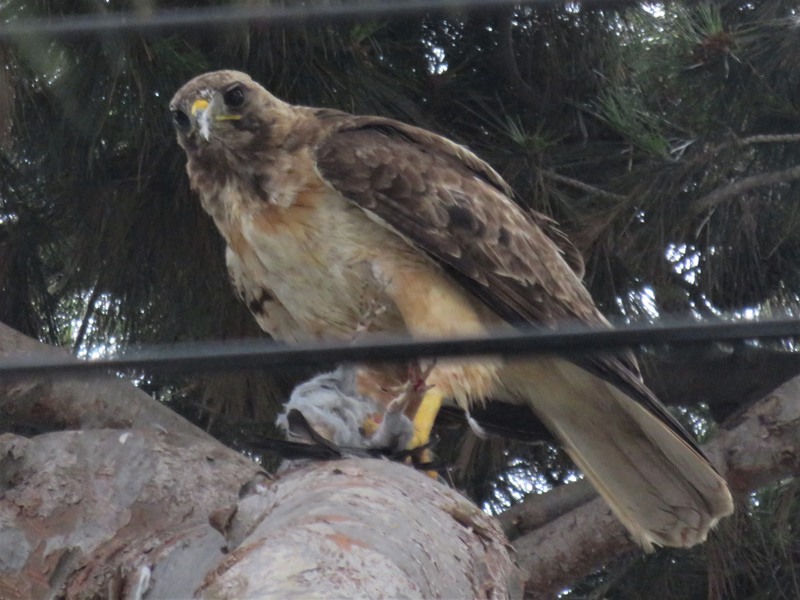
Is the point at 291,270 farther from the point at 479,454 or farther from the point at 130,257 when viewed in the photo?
the point at 479,454

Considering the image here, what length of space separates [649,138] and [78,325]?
89.9 inches

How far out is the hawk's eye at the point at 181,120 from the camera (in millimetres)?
4059

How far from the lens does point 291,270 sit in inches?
150

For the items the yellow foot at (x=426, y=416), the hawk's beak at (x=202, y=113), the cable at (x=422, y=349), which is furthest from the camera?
the hawk's beak at (x=202, y=113)

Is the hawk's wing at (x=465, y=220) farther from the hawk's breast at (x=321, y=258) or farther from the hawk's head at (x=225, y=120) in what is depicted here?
the hawk's head at (x=225, y=120)

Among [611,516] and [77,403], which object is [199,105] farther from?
[611,516]

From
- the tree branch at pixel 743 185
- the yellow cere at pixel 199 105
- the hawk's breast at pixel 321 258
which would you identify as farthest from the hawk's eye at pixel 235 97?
the tree branch at pixel 743 185

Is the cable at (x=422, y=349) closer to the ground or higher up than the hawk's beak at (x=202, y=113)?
closer to the ground

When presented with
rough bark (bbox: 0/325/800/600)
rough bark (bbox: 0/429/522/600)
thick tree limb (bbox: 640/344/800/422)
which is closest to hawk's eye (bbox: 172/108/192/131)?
rough bark (bbox: 0/325/800/600)

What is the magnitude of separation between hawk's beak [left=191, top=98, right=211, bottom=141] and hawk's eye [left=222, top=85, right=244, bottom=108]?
0.36ft

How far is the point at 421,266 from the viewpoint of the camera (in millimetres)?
3857


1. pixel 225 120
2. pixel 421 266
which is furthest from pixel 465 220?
pixel 225 120

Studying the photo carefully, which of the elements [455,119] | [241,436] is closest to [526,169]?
[455,119]

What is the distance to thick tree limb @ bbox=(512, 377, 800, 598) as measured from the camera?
4.12 meters
